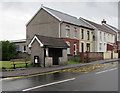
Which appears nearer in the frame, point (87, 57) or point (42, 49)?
point (42, 49)

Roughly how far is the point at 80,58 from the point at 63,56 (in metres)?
5.38

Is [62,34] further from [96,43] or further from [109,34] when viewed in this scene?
[109,34]

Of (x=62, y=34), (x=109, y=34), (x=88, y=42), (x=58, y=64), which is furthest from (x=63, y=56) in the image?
(x=109, y=34)

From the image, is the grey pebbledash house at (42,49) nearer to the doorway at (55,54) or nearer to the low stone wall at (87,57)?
the doorway at (55,54)

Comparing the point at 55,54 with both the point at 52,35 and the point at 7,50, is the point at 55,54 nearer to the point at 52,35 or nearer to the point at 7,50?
the point at 52,35

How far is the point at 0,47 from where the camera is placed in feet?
90.5

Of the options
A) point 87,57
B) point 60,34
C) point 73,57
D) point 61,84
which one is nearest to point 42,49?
point 61,84

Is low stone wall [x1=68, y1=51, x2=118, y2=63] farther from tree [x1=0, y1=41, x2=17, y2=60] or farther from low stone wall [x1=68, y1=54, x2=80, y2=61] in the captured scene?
tree [x1=0, y1=41, x2=17, y2=60]

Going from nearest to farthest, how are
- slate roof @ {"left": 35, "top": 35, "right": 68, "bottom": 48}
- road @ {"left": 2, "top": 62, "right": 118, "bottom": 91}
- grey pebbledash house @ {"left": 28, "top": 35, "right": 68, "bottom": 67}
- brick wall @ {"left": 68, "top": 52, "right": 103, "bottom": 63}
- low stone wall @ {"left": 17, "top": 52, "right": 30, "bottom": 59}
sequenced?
road @ {"left": 2, "top": 62, "right": 118, "bottom": 91} < grey pebbledash house @ {"left": 28, "top": 35, "right": 68, "bottom": 67} < slate roof @ {"left": 35, "top": 35, "right": 68, "bottom": 48} < brick wall @ {"left": 68, "top": 52, "right": 103, "bottom": 63} < low stone wall @ {"left": 17, "top": 52, "right": 30, "bottom": 59}

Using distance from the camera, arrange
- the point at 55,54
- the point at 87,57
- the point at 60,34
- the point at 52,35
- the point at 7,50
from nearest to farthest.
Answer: the point at 55,54 < the point at 87,57 < the point at 7,50 < the point at 60,34 < the point at 52,35

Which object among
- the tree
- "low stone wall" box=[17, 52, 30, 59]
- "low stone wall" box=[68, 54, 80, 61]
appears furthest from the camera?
"low stone wall" box=[17, 52, 30, 59]

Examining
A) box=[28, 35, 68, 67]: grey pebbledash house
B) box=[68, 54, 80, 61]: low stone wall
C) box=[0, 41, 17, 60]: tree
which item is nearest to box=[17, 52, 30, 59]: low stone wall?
box=[0, 41, 17, 60]: tree

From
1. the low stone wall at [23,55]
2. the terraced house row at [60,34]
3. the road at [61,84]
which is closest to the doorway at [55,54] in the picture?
the terraced house row at [60,34]

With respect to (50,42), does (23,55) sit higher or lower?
lower
